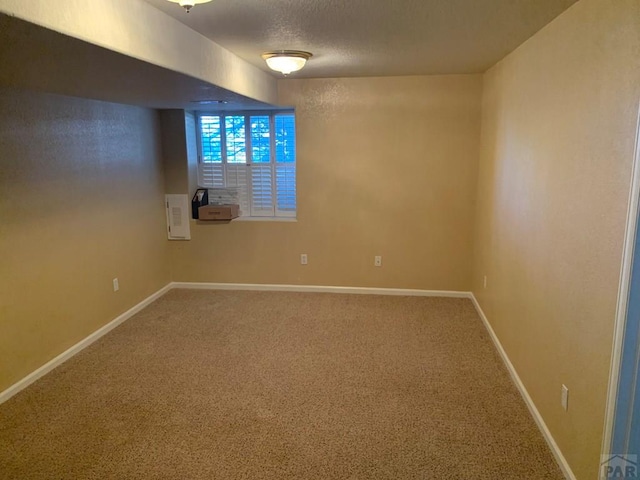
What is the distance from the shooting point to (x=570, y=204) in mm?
2137

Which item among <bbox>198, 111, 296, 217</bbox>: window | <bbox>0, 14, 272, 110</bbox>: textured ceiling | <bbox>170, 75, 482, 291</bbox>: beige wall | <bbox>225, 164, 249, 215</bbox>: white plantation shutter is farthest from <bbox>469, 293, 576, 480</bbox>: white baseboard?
<bbox>225, 164, 249, 215</bbox>: white plantation shutter

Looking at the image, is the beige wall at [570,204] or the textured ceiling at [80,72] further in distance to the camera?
the beige wall at [570,204]

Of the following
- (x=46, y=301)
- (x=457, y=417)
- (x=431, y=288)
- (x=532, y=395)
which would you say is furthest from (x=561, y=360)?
(x=46, y=301)

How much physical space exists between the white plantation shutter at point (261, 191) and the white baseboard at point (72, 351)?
149cm

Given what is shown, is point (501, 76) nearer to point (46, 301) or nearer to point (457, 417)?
point (457, 417)

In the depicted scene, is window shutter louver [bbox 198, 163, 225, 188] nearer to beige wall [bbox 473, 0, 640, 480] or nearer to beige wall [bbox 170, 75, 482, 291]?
beige wall [bbox 170, 75, 482, 291]

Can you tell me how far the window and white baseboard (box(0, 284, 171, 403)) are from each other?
4.96 feet

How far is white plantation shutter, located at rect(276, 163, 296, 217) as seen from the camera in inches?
197

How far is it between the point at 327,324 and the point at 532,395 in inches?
74.4

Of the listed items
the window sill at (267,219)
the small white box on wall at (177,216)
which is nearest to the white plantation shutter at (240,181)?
the window sill at (267,219)

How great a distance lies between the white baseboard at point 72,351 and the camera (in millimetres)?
2924

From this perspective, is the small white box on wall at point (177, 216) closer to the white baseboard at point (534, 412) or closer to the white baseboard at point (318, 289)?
the white baseboard at point (318, 289)

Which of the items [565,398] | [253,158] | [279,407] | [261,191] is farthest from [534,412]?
[253,158]

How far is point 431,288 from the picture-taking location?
4844 millimetres
